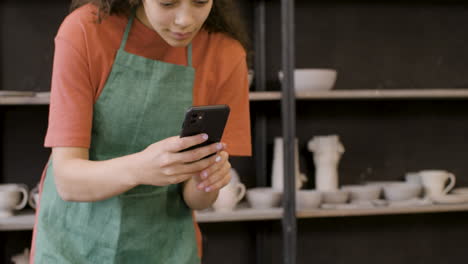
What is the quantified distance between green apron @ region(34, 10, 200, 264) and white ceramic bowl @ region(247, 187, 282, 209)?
3.40ft

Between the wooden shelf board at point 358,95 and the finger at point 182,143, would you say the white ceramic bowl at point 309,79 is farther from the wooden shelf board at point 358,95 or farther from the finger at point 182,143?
the finger at point 182,143

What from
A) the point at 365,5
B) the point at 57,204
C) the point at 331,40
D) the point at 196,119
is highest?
the point at 365,5

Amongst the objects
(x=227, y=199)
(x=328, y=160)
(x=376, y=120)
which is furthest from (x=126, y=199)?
(x=376, y=120)

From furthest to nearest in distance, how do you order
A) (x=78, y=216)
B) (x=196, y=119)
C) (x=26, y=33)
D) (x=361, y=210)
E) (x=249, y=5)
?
(x=249, y=5) → (x=26, y=33) → (x=361, y=210) → (x=78, y=216) → (x=196, y=119)

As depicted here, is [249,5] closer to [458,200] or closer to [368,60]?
[368,60]

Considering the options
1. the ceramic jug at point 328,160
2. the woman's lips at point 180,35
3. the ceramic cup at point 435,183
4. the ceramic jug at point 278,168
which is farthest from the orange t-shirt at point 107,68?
the ceramic cup at point 435,183

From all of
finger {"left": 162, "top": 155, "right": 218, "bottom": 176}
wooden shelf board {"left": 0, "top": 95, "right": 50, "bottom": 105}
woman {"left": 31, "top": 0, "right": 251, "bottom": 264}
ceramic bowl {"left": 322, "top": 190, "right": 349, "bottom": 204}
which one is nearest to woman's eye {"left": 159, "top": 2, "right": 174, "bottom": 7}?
woman {"left": 31, "top": 0, "right": 251, "bottom": 264}

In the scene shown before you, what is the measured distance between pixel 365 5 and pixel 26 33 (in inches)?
62.6

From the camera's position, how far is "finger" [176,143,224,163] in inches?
34.9

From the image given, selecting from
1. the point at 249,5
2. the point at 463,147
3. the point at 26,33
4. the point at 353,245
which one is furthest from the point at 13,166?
the point at 463,147

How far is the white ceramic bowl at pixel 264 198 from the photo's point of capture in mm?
2195

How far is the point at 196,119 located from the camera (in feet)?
2.85

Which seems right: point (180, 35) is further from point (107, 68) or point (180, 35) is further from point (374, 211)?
point (374, 211)

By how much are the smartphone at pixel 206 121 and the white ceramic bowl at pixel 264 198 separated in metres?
1.28
